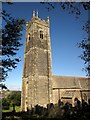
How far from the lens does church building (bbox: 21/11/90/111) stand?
123ft

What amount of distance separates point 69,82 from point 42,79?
7.93 m

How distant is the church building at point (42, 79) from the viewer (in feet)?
123

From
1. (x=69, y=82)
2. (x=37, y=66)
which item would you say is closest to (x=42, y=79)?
(x=37, y=66)

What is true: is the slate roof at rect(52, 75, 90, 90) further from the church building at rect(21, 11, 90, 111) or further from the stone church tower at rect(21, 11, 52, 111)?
the stone church tower at rect(21, 11, 52, 111)

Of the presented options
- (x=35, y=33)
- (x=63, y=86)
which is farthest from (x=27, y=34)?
(x=63, y=86)

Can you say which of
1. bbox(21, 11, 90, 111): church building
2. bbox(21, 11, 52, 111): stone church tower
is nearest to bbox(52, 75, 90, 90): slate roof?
bbox(21, 11, 90, 111): church building

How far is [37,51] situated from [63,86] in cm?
963

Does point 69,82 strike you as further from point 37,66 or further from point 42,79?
point 37,66

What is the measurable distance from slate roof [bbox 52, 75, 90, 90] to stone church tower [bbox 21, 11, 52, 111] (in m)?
2.90

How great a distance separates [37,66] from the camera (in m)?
38.6

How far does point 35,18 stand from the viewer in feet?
142

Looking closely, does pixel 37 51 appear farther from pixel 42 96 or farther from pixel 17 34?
pixel 17 34

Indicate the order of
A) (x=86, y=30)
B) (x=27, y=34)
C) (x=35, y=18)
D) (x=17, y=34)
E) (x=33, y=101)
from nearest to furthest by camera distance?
(x=86, y=30) < (x=17, y=34) < (x=33, y=101) < (x=35, y=18) < (x=27, y=34)

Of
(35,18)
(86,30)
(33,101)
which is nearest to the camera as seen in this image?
(86,30)
